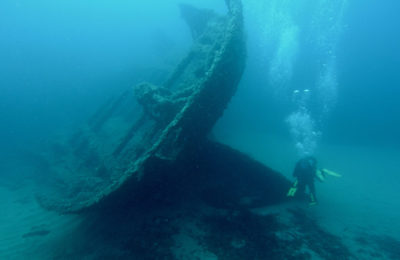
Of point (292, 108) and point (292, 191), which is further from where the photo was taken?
point (292, 108)

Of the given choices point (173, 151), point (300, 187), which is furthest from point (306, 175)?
point (173, 151)

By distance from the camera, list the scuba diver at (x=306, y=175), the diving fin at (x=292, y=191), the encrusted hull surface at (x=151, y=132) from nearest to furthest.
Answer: the encrusted hull surface at (x=151, y=132) < the diving fin at (x=292, y=191) < the scuba diver at (x=306, y=175)

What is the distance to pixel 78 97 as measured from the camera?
19.9 metres

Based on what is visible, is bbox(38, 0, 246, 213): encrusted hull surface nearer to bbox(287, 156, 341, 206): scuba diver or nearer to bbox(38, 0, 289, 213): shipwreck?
bbox(38, 0, 289, 213): shipwreck

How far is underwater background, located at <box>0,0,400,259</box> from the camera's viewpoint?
8836 mm

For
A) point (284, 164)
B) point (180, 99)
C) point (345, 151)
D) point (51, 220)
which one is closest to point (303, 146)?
point (345, 151)

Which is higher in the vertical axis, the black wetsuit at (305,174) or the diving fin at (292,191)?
the black wetsuit at (305,174)

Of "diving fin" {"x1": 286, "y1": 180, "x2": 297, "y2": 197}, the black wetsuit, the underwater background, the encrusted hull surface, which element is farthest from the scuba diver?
the encrusted hull surface

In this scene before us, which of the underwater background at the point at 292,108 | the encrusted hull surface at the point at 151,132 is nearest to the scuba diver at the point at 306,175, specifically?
the underwater background at the point at 292,108

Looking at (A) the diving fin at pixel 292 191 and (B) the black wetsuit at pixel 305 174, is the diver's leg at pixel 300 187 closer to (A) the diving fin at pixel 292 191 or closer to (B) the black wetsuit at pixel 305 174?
(B) the black wetsuit at pixel 305 174

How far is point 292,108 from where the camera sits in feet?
89.3

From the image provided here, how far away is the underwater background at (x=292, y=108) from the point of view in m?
8.84

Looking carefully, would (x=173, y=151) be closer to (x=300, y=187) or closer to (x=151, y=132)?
→ (x=151, y=132)

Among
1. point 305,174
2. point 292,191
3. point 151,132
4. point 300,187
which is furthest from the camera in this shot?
point 300,187
